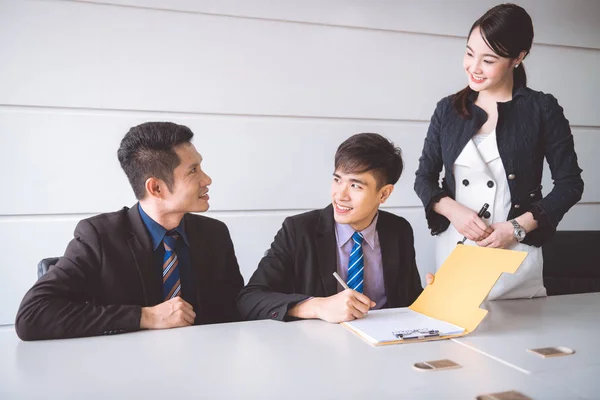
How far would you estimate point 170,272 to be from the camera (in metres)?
1.59

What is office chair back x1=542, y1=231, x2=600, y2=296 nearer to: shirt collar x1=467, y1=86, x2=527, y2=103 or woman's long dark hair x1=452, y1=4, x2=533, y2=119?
shirt collar x1=467, y1=86, x2=527, y2=103

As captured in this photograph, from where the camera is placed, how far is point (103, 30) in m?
2.35

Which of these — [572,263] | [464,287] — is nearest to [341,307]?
[464,287]

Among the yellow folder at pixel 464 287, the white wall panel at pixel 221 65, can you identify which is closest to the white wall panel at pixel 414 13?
the white wall panel at pixel 221 65

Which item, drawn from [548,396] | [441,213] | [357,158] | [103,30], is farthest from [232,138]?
[548,396]

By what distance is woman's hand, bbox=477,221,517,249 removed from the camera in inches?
61.0

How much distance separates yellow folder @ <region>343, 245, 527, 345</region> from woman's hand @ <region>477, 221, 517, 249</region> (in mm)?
179

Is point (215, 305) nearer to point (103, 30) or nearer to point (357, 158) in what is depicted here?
point (357, 158)

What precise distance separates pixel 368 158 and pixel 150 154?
68cm

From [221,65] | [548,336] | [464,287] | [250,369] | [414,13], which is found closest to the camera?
[250,369]

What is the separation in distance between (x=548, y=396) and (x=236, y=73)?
6.74 ft

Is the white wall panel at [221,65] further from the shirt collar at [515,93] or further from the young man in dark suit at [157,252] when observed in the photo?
the shirt collar at [515,93]

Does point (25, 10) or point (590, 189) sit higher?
point (25, 10)

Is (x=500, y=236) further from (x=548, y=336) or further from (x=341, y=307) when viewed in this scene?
(x=341, y=307)
